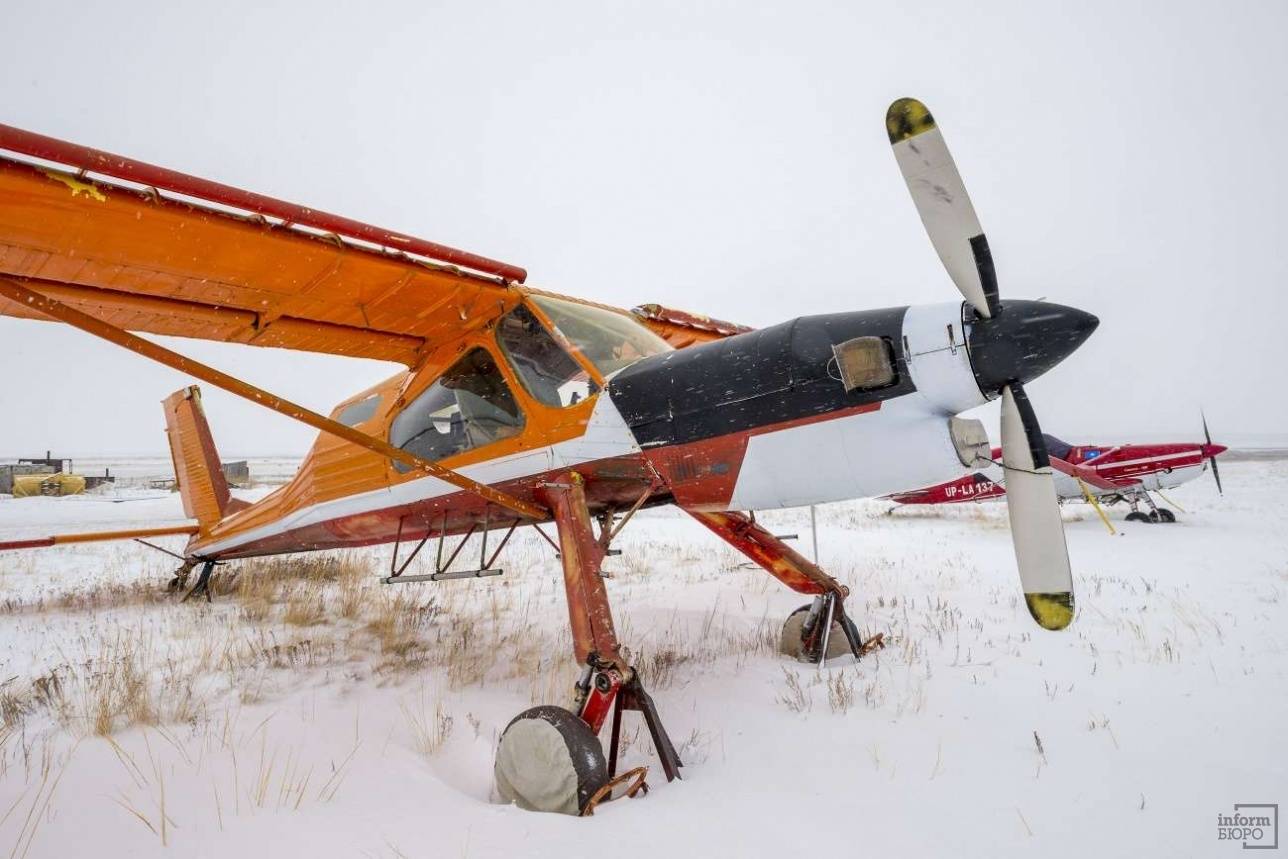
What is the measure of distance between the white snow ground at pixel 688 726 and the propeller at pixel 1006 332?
0.85m

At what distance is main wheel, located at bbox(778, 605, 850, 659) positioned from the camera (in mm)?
4152

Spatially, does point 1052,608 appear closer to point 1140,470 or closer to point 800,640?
point 800,640

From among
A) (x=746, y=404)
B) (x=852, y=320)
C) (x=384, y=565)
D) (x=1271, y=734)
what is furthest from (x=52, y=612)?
(x=1271, y=734)

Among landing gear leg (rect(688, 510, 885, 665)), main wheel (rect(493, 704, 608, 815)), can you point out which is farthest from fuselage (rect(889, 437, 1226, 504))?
main wheel (rect(493, 704, 608, 815))

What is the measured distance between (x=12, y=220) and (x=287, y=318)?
4.40 ft

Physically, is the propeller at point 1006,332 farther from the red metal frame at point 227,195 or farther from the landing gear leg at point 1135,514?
the landing gear leg at point 1135,514

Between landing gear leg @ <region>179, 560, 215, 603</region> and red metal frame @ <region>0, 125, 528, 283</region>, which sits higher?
red metal frame @ <region>0, 125, 528, 283</region>

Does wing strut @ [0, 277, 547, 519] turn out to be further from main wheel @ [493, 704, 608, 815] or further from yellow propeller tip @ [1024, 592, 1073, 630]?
yellow propeller tip @ [1024, 592, 1073, 630]

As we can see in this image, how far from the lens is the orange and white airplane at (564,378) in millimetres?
2223

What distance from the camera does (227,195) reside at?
2.72m

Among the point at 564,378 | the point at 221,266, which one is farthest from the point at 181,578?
the point at 564,378

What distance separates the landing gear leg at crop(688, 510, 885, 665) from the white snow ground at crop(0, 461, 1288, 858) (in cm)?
26

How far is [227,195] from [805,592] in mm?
4257

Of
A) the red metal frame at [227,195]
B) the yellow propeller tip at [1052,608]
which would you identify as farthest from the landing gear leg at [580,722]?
the yellow propeller tip at [1052,608]
